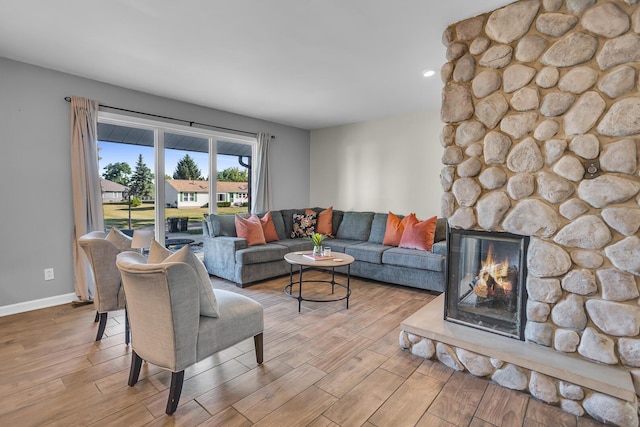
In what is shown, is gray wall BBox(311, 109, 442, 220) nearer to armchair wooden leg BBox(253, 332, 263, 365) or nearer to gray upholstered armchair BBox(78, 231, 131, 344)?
armchair wooden leg BBox(253, 332, 263, 365)

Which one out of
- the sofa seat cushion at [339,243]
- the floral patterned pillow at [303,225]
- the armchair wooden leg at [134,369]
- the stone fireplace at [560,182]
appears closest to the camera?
the stone fireplace at [560,182]

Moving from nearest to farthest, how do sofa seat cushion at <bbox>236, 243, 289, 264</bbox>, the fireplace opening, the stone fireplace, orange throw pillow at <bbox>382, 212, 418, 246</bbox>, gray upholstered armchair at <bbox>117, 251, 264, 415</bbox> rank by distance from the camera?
gray upholstered armchair at <bbox>117, 251, 264, 415</bbox> < the stone fireplace < the fireplace opening < sofa seat cushion at <bbox>236, 243, 289, 264</bbox> < orange throw pillow at <bbox>382, 212, 418, 246</bbox>

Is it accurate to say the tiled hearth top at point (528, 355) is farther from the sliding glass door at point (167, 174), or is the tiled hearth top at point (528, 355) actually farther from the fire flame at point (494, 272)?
the sliding glass door at point (167, 174)

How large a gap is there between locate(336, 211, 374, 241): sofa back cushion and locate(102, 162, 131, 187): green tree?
331 centimetres

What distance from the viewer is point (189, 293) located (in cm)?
172

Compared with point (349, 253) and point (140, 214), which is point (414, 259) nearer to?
point (349, 253)

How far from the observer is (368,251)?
4.39 meters

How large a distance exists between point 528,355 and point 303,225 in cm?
385

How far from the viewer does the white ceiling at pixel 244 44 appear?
2188mm

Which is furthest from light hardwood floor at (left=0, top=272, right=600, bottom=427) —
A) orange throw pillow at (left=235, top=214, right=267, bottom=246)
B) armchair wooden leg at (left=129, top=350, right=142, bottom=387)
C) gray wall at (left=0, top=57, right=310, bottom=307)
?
orange throw pillow at (left=235, top=214, right=267, bottom=246)

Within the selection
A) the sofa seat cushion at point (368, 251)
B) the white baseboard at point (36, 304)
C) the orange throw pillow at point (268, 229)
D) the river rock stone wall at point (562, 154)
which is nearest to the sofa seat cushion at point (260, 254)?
the orange throw pillow at point (268, 229)

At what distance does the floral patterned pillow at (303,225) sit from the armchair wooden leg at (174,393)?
3.64 m

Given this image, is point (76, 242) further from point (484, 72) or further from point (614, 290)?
point (614, 290)

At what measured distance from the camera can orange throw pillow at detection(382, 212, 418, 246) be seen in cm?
457
